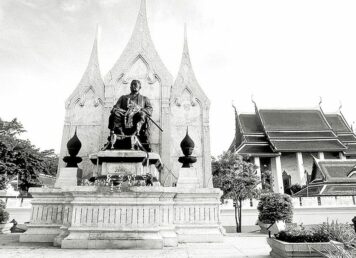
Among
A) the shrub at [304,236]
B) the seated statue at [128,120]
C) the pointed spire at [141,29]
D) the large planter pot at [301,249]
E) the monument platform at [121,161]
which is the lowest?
the large planter pot at [301,249]

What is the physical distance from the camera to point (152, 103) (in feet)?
38.1

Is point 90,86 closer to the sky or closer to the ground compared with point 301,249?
closer to the sky

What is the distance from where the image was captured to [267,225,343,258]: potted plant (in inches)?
188

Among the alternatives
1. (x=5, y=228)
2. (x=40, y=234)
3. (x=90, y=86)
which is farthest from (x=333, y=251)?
→ (x=5, y=228)

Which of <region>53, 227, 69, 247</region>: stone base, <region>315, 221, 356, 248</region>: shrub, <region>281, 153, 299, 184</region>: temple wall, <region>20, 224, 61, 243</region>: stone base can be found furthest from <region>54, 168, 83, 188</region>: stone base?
<region>281, 153, 299, 184</region>: temple wall

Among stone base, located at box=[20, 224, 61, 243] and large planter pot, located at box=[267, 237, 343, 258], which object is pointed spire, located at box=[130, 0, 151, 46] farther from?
large planter pot, located at box=[267, 237, 343, 258]

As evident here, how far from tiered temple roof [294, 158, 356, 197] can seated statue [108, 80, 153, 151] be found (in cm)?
1946

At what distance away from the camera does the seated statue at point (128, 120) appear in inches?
343

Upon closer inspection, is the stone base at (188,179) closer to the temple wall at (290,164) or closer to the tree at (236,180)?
the tree at (236,180)

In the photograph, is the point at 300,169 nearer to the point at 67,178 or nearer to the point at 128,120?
the point at 128,120

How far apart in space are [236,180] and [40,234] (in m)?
12.8

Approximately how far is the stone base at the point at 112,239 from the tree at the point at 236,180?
11967mm

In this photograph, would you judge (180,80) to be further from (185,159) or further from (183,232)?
(183,232)

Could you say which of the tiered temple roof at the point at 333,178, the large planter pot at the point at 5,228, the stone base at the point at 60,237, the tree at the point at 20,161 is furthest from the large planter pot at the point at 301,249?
the tree at the point at 20,161
